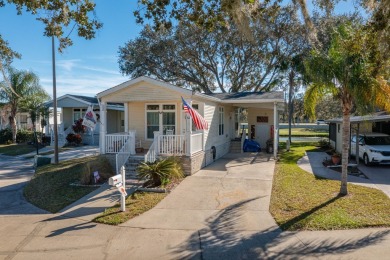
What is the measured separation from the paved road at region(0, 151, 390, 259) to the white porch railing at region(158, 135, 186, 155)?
3.53 metres

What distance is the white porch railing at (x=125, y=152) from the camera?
498 inches

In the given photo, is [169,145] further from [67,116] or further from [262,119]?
[67,116]

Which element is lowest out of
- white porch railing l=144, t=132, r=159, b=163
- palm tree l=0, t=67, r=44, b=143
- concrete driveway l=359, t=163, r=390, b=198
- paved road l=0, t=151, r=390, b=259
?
paved road l=0, t=151, r=390, b=259

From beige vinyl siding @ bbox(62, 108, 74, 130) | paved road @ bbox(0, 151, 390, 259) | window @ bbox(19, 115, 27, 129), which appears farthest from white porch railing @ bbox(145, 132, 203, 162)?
window @ bbox(19, 115, 27, 129)

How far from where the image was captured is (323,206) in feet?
26.9

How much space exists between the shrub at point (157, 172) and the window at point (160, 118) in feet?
13.4

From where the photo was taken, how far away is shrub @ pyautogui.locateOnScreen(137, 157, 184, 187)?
1029cm

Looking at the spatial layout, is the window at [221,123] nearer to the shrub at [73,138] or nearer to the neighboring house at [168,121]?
the neighboring house at [168,121]

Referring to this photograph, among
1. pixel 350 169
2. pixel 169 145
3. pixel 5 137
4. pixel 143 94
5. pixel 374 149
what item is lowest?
pixel 350 169

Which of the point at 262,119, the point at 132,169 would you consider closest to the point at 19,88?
the point at 132,169

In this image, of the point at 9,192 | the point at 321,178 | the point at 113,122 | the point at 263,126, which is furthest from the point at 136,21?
the point at 113,122

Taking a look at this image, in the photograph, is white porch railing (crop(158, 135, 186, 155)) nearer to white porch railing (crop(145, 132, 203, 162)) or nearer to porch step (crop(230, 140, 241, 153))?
white porch railing (crop(145, 132, 203, 162))

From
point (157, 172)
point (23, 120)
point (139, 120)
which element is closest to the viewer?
point (157, 172)

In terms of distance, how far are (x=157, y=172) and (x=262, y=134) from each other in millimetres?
12072
